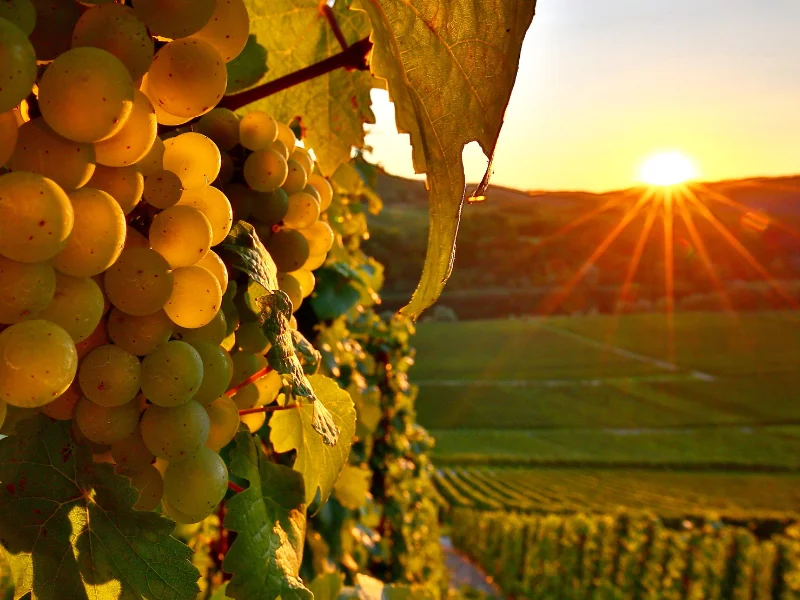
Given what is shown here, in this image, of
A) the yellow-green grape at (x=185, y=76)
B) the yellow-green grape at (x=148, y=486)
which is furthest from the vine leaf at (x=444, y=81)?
the yellow-green grape at (x=148, y=486)

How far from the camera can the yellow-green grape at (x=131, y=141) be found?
0.34 metres

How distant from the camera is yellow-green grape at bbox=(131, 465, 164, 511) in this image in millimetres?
423

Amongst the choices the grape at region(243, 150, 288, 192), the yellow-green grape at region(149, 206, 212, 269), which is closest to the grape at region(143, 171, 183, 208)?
the yellow-green grape at region(149, 206, 212, 269)

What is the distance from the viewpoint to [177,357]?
0.39m

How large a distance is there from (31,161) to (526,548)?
10.7 m

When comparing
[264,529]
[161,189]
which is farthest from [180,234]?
[264,529]

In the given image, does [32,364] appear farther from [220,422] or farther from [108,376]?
[220,422]

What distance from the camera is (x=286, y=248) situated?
1.81 feet

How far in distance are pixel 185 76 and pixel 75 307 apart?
134mm

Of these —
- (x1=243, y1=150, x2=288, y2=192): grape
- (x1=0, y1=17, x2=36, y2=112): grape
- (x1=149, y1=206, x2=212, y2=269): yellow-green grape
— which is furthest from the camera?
(x1=243, y1=150, x2=288, y2=192): grape

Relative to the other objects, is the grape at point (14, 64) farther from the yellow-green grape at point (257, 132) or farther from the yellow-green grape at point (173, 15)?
the yellow-green grape at point (257, 132)

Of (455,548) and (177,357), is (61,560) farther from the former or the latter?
(455,548)

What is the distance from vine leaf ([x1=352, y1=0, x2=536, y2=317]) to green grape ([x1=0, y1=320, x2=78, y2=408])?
184 millimetres

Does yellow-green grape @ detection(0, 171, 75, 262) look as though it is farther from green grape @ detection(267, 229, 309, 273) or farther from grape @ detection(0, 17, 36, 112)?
green grape @ detection(267, 229, 309, 273)
